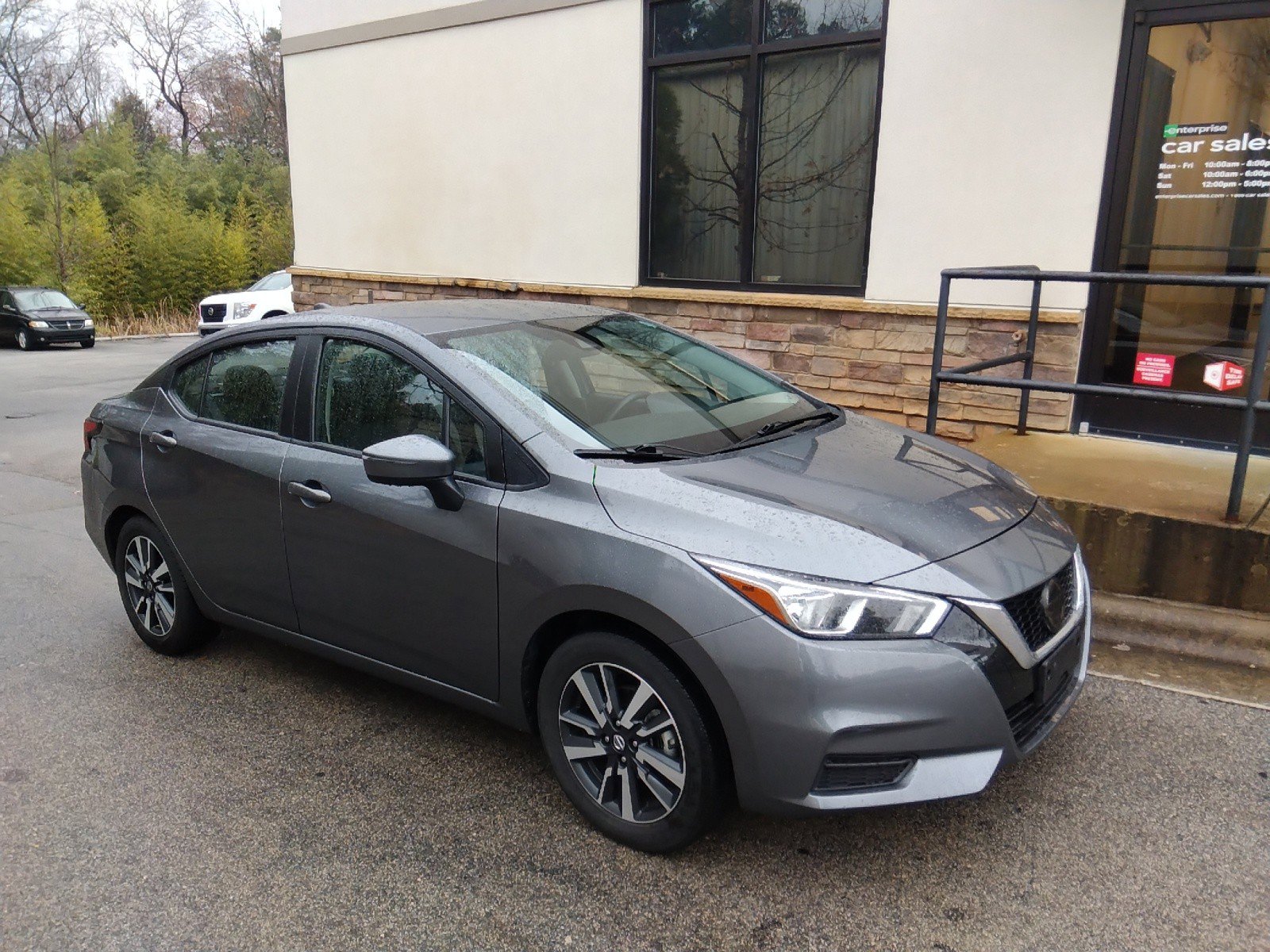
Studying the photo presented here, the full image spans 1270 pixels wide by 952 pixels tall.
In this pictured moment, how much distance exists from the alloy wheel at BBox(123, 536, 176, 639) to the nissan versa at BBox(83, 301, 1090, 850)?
43mm

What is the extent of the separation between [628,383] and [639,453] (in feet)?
2.00

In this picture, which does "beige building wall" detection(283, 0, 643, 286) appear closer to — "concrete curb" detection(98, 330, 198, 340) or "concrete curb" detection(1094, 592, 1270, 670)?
"concrete curb" detection(1094, 592, 1270, 670)

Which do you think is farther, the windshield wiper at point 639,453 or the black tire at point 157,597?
the black tire at point 157,597

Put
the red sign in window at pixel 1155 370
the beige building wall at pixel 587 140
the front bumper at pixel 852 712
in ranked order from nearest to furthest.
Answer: the front bumper at pixel 852 712, the red sign in window at pixel 1155 370, the beige building wall at pixel 587 140

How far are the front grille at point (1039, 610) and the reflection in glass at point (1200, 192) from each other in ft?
12.6

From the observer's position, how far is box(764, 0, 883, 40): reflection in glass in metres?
7.35

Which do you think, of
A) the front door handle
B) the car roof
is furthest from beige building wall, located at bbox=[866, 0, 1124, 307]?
the front door handle

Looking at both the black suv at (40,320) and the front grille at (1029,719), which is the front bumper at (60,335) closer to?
the black suv at (40,320)

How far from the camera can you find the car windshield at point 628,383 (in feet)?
11.3

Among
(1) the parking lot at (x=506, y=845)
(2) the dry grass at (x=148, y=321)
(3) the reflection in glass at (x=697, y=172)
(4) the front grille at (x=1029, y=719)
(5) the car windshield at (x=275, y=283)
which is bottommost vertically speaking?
(2) the dry grass at (x=148, y=321)

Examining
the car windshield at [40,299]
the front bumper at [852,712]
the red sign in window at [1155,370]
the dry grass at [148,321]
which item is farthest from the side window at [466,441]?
the dry grass at [148,321]

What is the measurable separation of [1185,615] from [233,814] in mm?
3997

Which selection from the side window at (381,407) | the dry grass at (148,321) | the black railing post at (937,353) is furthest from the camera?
the dry grass at (148,321)

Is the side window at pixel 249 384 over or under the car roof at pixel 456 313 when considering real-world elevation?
under
